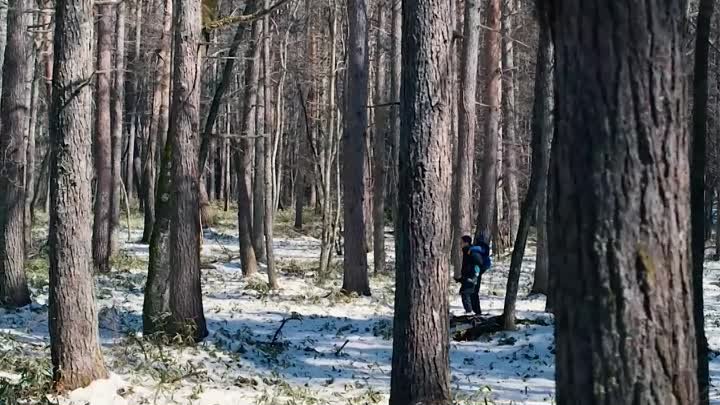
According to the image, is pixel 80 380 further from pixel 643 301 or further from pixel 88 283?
pixel 643 301

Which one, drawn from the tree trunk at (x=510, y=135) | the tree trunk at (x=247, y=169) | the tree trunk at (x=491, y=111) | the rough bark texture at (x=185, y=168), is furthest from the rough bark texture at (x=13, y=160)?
the tree trunk at (x=510, y=135)

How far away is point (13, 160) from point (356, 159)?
655 cm

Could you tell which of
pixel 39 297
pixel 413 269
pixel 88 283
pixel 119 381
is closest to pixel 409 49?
pixel 413 269

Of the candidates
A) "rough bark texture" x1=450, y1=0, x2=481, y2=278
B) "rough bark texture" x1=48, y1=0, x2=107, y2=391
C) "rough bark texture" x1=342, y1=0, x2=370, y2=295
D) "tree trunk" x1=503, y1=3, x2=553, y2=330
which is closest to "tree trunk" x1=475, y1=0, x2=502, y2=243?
"rough bark texture" x1=450, y1=0, x2=481, y2=278

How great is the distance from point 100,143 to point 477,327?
995cm

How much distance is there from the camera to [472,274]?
1354 centimetres

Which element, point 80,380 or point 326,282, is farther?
point 326,282

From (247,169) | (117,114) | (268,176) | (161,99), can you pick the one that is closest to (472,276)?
(268,176)

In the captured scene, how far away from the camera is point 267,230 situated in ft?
53.9

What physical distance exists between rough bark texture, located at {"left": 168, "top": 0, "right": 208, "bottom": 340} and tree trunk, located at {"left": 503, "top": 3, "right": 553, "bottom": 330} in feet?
15.2

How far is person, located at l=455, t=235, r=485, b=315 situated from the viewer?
13508 millimetres

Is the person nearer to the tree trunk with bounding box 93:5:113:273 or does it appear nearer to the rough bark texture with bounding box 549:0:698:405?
the tree trunk with bounding box 93:5:113:273

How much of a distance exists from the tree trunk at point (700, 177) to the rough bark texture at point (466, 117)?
10580 millimetres

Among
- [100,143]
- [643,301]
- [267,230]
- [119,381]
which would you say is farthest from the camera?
[100,143]
